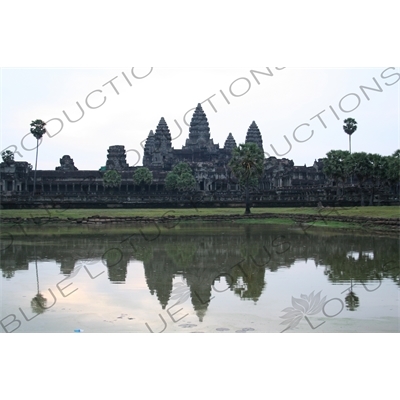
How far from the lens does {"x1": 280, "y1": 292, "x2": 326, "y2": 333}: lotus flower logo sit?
36.4 feet

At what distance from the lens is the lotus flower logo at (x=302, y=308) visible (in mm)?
11097

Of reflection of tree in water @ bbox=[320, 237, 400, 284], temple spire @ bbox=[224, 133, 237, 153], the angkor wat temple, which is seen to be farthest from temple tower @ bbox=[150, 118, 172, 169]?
reflection of tree in water @ bbox=[320, 237, 400, 284]

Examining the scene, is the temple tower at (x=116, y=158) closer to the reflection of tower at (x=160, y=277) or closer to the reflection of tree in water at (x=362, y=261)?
the reflection of tree in water at (x=362, y=261)

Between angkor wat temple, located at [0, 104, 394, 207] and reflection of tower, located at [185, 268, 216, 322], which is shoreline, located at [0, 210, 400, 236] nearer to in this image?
reflection of tower, located at [185, 268, 216, 322]

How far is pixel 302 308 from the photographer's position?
1222cm

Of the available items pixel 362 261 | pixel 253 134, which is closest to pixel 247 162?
pixel 362 261

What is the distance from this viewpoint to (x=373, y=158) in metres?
55.6

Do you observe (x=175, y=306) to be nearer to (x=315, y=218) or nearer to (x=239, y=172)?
(x=315, y=218)

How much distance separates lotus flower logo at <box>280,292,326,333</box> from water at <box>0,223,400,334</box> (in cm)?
2

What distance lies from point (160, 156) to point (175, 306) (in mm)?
101865

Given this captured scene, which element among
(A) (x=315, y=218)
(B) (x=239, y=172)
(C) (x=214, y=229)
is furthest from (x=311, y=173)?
(C) (x=214, y=229)

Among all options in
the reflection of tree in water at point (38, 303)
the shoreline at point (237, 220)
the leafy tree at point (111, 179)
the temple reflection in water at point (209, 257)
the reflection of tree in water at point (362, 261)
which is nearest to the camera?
the reflection of tree in water at point (38, 303)

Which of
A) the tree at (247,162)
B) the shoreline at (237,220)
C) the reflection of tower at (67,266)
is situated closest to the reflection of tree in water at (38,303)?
the reflection of tower at (67,266)

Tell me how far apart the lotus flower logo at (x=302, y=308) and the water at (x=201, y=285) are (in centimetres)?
2
